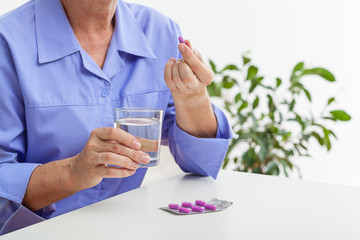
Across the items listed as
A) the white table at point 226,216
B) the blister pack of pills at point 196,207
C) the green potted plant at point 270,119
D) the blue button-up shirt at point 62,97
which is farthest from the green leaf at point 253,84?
the blister pack of pills at point 196,207

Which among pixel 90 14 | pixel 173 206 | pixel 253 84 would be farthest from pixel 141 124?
pixel 253 84

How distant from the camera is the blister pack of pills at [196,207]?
2.85 feet

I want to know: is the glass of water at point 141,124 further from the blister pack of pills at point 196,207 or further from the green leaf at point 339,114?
the green leaf at point 339,114

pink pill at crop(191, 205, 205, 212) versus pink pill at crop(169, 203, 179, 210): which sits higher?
pink pill at crop(191, 205, 205, 212)

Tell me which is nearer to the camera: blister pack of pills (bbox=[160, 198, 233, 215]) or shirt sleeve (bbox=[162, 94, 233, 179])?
blister pack of pills (bbox=[160, 198, 233, 215])

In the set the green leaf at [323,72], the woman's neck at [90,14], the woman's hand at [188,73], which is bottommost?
the green leaf at [323,72]

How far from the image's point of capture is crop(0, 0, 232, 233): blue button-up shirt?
40.9 inches

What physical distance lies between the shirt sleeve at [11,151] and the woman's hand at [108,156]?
138 mm

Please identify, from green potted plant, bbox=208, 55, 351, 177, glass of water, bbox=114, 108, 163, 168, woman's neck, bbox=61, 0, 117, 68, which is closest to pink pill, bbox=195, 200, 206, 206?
glass of water, bbox=114, 108, 163, 168

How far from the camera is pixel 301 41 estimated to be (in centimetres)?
294

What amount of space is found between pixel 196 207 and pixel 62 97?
458 mm

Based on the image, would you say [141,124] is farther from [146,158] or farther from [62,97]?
[62,97]

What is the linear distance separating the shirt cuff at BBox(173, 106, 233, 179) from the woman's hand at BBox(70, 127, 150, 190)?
31 cm

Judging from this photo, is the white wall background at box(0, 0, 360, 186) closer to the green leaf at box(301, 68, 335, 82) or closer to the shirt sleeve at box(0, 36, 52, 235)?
the green leaf at box(301, 68, 335, 82)
